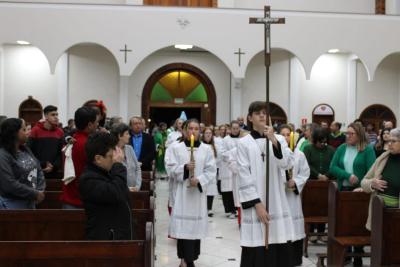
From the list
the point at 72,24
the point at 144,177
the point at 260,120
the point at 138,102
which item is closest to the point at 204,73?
the point at 138,102

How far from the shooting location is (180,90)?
1827cm

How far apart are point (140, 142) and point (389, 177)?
423cm

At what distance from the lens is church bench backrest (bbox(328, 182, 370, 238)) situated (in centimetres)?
611

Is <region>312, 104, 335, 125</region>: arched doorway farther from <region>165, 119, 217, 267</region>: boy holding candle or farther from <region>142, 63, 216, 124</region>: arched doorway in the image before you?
<region>165, 119, 217, 267</region>: boy holding candle

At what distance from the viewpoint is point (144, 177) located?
8172 millimetres

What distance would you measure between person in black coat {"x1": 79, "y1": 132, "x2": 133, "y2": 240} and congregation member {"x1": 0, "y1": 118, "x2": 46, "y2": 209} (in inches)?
57.3

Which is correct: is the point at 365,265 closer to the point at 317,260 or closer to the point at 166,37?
the point at 317,260

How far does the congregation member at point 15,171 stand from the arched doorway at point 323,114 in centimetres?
1456

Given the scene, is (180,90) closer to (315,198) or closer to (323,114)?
(323,114)

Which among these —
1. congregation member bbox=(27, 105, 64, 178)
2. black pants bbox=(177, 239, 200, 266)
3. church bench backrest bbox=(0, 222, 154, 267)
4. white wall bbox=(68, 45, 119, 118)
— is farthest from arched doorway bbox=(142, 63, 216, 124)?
church bench backrest bbox=(0, 222, 154, 267)

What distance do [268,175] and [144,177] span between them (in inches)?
156

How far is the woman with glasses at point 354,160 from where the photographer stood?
6598mm

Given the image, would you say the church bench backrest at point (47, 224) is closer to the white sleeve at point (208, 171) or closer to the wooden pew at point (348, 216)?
the white sleeve at point (208, 171)

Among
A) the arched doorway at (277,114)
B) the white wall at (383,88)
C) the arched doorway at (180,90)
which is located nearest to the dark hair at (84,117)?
the arched doorway at (180,90)
